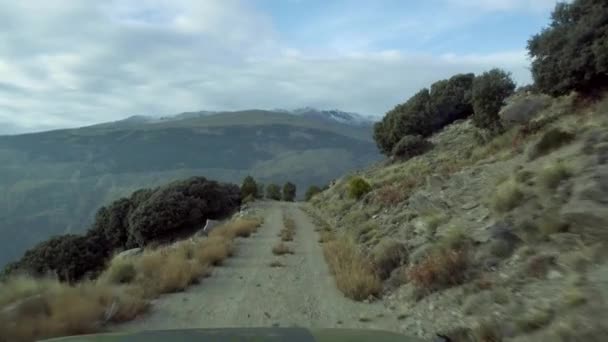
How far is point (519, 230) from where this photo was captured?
32.9 feet

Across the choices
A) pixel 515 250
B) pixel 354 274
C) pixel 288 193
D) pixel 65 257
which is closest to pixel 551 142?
pixel 515 250

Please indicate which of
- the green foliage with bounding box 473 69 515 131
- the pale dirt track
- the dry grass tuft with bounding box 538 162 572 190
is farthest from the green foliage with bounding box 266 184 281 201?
the dry grass tuft with bounding box 538 162 572 190

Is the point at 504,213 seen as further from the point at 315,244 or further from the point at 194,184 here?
the point at 194,184

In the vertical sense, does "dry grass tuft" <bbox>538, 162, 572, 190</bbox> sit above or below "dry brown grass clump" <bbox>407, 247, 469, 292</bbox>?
above

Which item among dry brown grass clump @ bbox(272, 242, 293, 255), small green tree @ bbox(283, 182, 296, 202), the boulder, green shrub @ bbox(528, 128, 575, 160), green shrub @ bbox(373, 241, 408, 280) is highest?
the boulder

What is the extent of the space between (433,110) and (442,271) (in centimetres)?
4132

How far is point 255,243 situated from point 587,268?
55.1ft

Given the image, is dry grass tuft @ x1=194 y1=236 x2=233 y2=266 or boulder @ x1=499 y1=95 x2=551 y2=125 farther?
boulder @ x1=499 y1=95 x2=551 y2=125

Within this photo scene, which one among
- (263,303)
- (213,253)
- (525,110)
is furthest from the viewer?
(525,110)

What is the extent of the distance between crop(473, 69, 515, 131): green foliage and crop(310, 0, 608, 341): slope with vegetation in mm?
3217

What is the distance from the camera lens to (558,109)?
21.8m

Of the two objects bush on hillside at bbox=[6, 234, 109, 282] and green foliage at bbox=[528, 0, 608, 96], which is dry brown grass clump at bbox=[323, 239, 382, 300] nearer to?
green foliage at bbox=[528, 0, 608, 96]

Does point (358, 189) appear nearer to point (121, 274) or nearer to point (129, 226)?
point (129, 226)

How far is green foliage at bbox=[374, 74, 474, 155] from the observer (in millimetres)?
48625
